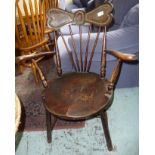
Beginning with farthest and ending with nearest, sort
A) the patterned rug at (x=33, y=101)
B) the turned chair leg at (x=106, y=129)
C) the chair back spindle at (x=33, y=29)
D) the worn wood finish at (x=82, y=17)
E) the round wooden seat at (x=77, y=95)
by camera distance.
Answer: the chair back spindle at (x=33, y=29) → the patterned rug at (x=33, y=101) → the worn wood finish at (x=82, y=17) → the turned chair leg at (x=106, y=129) → the round wooden seat at (x=77, y=95)

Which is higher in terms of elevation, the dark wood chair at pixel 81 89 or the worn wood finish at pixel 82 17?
the worn wood finish at pixel 82 17

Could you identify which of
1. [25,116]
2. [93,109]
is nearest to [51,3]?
[25,116]

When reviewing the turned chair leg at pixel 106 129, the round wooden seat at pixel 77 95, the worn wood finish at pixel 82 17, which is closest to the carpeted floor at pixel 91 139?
the turned chair leg at pixel 106 129

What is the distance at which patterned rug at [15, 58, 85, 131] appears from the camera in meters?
1.99

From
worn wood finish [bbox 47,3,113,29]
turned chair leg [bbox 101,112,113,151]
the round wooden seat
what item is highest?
worn wood finish [bbox 47,3,113,29]

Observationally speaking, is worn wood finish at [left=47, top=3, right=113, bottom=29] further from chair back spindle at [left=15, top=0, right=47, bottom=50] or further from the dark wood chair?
chair back spindle at [left=15, top=0, right=47, bottom=50]

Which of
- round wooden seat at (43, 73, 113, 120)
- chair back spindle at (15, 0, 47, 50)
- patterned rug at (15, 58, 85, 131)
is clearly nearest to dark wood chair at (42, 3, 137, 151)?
round wooden seat at (43, 73, 113, 120)

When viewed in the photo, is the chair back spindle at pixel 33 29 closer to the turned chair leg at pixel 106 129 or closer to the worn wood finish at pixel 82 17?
the worn wood finish at pixel 82 17

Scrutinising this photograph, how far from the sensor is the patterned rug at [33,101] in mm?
1993

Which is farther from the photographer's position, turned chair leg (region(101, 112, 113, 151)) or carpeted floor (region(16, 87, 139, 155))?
carpeted floor (region(16, 87, 139, 155))

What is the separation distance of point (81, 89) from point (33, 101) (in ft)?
2.76

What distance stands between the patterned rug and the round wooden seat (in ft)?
1.50

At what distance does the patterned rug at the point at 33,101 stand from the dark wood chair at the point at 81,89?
16 centimetres
